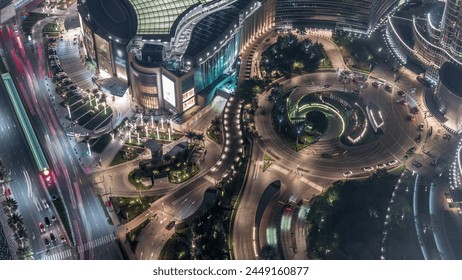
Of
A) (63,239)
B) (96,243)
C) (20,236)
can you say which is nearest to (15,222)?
(20,236)

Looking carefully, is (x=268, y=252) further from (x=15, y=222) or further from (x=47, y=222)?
(x=15, y=222)

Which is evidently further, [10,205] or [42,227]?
[10,205]

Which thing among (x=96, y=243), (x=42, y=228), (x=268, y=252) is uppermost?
(x=42, y=228)

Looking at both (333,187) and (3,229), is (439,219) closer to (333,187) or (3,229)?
(333,187)

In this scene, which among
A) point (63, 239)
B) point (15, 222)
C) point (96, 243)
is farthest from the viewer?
point (15, 222)

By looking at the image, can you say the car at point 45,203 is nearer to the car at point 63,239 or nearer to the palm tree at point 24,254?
the car at point 63,239

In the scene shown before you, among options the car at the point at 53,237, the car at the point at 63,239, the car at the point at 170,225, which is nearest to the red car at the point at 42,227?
the car at the point at 53,237
